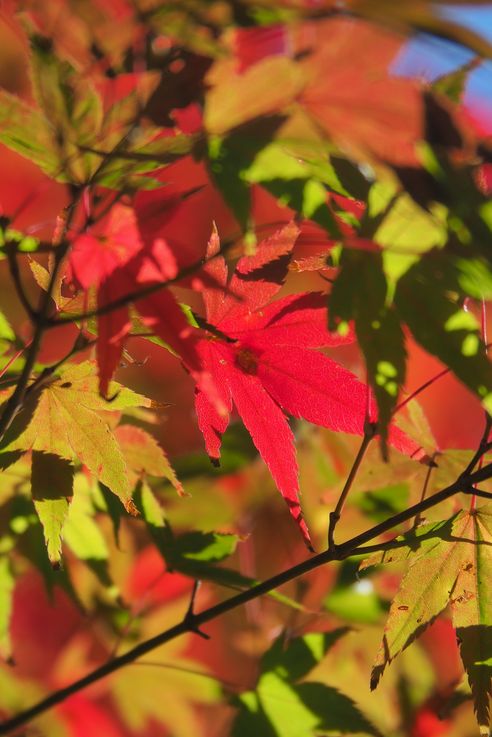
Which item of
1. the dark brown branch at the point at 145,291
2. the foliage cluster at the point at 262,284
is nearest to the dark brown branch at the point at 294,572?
the foliage cluster at the point at 262,284

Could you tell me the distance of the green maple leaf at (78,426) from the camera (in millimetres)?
646

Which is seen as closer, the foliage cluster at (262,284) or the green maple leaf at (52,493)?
the foliage cluster at (262,284)

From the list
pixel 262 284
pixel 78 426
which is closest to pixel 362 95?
pixel 262 284

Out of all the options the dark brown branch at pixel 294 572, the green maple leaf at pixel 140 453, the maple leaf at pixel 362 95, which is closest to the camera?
the maple leaf at pixel 362 95

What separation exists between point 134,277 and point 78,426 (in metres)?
0.17

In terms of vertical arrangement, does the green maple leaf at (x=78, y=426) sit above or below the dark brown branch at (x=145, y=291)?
below

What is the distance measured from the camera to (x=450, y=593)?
2.22ft

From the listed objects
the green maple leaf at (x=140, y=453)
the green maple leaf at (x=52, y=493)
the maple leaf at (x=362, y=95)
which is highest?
the maple leaf at (x=362, y=95)

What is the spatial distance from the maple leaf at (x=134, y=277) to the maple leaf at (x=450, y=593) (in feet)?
0.84

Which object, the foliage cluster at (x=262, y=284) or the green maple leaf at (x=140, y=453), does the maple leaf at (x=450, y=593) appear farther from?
the green maple leaf at (x=140, y=453)

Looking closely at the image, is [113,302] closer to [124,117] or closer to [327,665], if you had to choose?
[124,117]

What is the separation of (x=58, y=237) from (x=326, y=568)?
96 cm

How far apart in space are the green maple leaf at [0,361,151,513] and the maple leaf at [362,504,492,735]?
0.23m

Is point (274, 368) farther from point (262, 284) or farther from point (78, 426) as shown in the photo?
point (78, 426)
